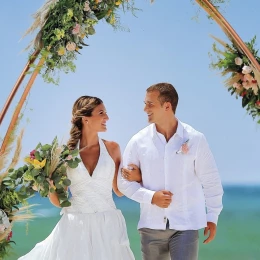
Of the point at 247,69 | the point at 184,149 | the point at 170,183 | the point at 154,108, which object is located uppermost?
the point at 247,69

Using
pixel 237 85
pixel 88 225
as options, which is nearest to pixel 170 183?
pixel 88 225

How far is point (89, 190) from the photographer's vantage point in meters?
4.94

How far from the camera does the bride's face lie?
4984 millimetres

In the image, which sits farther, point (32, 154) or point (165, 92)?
point (165, 92)

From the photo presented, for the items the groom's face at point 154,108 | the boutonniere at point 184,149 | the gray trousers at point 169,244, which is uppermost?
the groom's face at point 154,108

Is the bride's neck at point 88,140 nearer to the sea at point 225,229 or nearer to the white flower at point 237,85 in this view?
the white flower at point 237,85

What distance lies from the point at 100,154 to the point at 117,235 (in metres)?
0.64

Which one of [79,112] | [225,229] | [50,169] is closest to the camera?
[50,169]

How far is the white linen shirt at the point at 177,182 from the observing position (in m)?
4.91

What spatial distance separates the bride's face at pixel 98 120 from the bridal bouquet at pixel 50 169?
281 millimetres

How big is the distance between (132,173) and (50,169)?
0.63 metres

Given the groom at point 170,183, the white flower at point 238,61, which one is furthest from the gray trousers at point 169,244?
the white flower at point 238,61

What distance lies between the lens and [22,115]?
5129 millimetres

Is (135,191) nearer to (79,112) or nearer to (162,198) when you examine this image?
(162,198)
